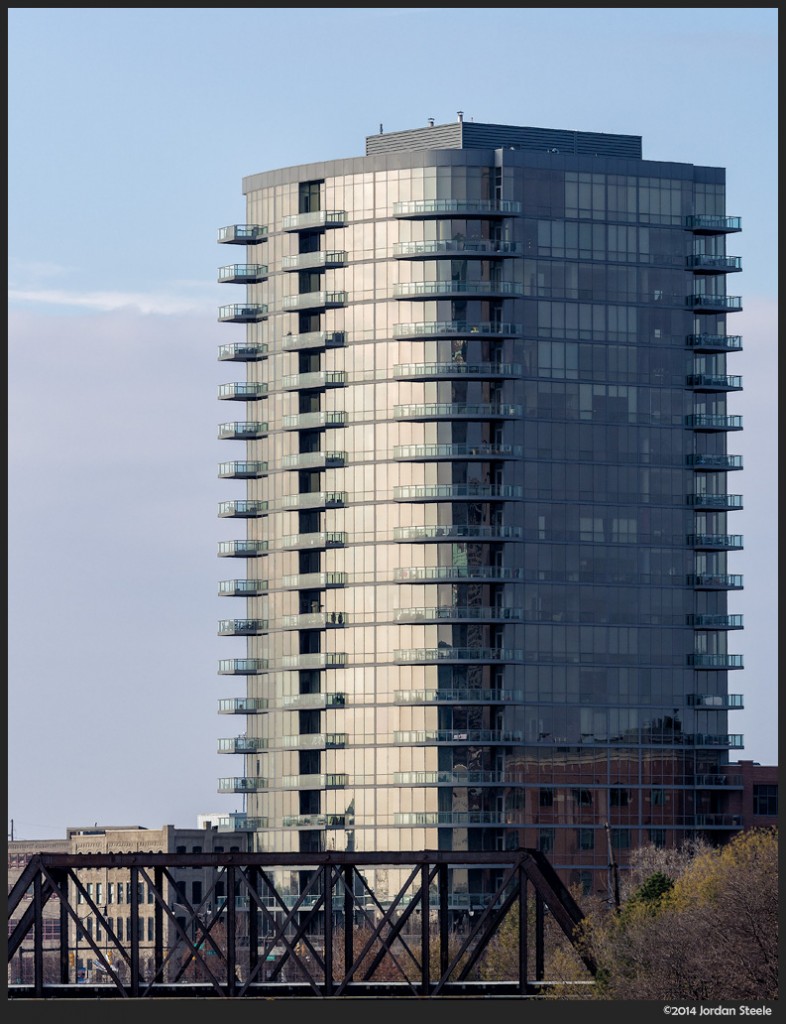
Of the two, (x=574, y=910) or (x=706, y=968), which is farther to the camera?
(x=574, y=910)

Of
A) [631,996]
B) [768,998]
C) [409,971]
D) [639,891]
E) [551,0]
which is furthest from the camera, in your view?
[409,971]

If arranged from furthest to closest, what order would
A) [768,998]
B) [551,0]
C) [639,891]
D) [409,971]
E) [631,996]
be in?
1. [409,971]
2. [639,891]
3. [631,996]
4. [768,998]
5. [551,0]

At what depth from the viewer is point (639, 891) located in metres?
164

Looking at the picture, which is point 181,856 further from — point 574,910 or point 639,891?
point 639,891

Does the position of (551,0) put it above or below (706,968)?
above

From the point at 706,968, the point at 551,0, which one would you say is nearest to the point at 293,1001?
the point at 706,968

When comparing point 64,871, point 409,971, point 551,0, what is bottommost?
point 409,971

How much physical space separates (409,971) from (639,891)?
118 feet

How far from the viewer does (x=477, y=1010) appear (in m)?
120

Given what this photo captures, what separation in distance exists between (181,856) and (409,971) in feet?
220

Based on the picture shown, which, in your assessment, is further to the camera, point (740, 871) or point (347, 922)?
point (347, 922)

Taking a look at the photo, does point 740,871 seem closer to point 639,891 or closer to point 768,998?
point 768,998

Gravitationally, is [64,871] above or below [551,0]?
below

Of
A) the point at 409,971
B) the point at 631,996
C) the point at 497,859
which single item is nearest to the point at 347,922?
the point at 497,859
